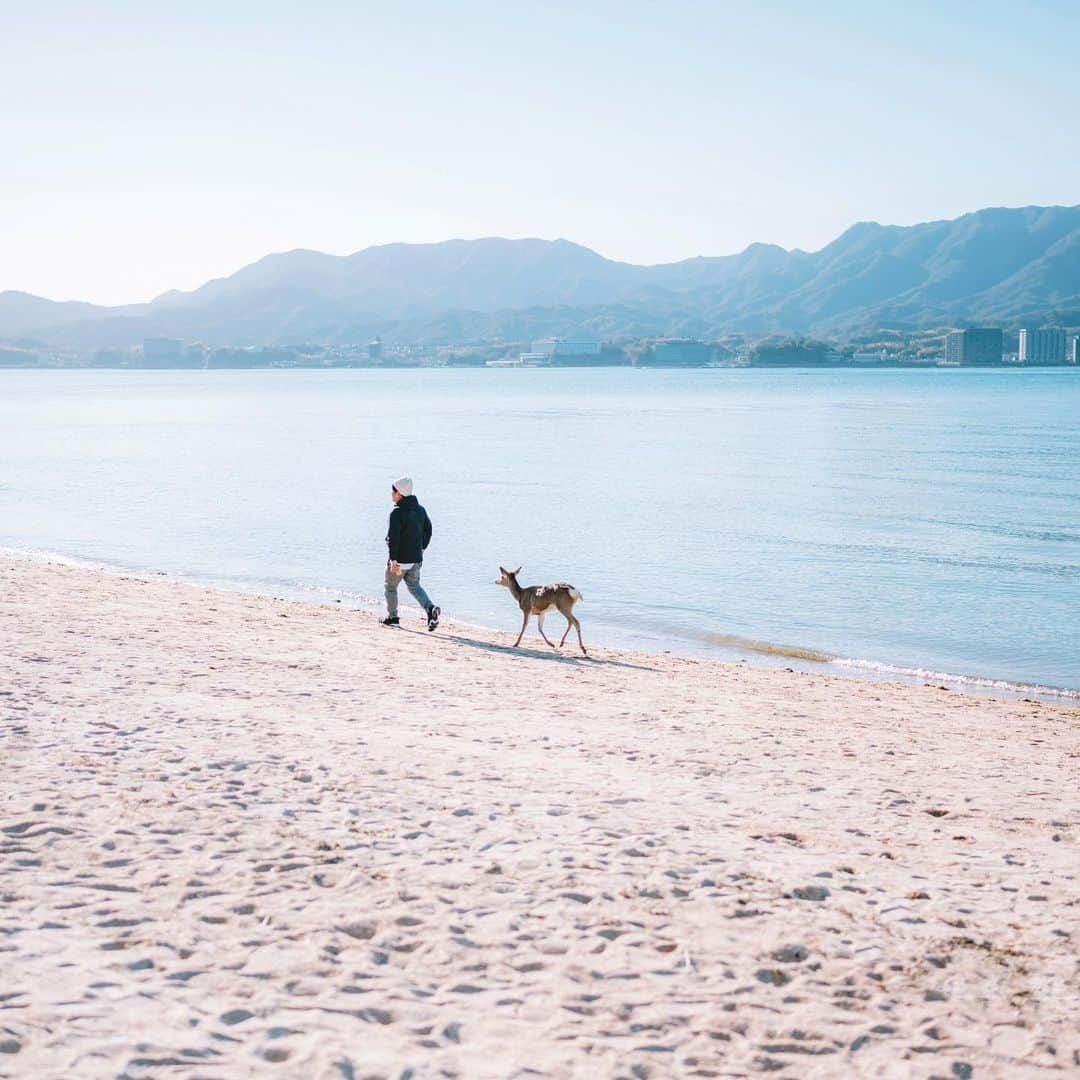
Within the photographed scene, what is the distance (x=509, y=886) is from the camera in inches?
273

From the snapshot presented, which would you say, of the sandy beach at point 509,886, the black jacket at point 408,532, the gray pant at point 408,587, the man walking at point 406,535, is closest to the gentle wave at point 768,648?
the gray pant at point 408,587

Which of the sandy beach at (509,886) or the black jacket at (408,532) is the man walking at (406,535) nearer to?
the black jacket at (408,532)

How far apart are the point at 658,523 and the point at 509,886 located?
29.2 metres

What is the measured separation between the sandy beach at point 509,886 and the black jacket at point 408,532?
13.6 ft

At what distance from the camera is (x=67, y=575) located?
70.4 feet

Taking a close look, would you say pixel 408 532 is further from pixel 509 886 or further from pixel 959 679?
pixel 509 886

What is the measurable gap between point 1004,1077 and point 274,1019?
3.24 metres

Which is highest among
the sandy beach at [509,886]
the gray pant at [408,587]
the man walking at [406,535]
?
the man walking at [406,535]

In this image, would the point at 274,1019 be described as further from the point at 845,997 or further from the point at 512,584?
the point at 512,584

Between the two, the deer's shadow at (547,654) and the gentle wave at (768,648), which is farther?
the gentle wave at (768,648)

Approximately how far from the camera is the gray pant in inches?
665

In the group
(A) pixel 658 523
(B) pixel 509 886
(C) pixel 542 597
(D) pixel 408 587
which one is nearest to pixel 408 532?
(D) pixel 408 587

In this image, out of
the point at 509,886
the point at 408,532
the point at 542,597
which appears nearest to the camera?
the point at 509,886

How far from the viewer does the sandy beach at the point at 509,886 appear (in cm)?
→ 525
